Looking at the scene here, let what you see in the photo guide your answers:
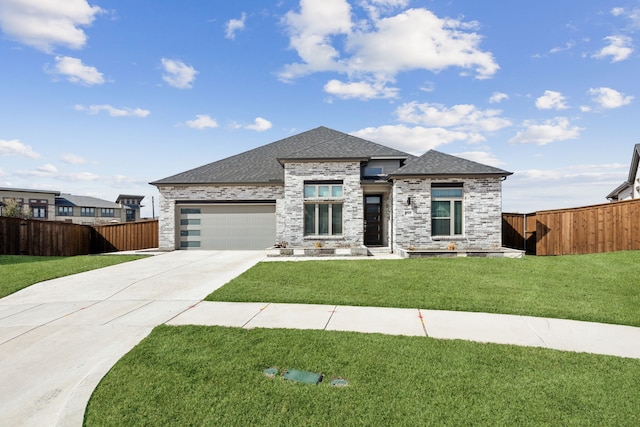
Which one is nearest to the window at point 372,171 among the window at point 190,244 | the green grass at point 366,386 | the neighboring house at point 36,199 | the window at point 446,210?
the window at point 446,210

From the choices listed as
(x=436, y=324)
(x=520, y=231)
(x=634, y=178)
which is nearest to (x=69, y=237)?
(x=436, y=324)

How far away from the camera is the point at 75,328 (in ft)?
17.9

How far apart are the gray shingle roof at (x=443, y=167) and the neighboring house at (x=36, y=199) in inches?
2568

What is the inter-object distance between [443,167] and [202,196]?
12.2 meters

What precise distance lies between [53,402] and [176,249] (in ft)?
48.1

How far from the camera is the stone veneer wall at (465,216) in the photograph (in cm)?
1449

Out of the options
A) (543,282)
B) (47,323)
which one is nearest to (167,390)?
(47,323)

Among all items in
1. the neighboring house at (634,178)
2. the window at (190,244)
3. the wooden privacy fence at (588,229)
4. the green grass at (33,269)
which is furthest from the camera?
the neighboring house at (634,178)

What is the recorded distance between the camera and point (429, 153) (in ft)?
53.4

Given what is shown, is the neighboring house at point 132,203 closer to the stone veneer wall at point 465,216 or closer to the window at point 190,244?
the window at point 190,244

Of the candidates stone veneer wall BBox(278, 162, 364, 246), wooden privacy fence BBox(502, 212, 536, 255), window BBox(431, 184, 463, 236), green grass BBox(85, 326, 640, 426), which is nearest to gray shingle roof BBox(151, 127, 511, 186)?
stone veneer wall BBox(278, 162, 364, 246)

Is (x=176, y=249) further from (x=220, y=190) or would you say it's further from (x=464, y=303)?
(x=464, y=303)

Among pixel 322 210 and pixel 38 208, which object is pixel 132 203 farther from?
pixel 322 210

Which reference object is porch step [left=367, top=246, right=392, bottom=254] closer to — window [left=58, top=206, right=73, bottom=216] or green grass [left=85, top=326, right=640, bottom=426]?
green grass [left=85, top=326, right=640, bottom=426]
